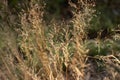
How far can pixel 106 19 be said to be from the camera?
551 centimetres

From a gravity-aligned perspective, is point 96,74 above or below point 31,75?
below

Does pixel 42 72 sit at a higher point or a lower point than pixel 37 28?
lower

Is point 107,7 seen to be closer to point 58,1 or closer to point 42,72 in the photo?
point 58,1

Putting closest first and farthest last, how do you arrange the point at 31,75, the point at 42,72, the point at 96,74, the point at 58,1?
the point at 31,75
the point at 42,72
the point at 96,74
the point at 58,1

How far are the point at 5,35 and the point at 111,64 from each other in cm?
100

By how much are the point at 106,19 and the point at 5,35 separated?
90.2 inches

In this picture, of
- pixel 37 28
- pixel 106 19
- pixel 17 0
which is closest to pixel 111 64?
pixel 37 28

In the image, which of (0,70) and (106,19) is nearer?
(0,70)

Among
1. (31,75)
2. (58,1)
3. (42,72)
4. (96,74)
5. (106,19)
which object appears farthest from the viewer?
(58,1)

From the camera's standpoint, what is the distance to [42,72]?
342 centimetres

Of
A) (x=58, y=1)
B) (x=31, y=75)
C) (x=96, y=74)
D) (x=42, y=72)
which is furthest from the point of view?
(x=58, y=1)

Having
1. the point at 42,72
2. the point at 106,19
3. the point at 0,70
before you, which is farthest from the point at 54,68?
the point at 106,19

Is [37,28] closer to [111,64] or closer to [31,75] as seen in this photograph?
[31,75]

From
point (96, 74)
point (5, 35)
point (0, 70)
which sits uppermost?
point (5, 35)
